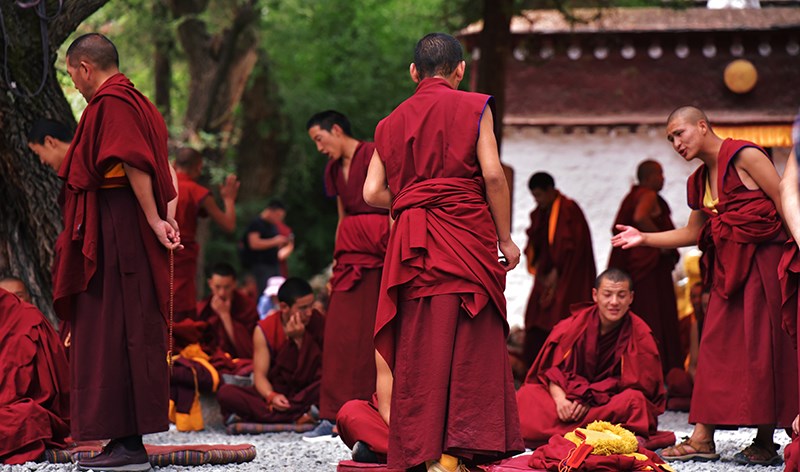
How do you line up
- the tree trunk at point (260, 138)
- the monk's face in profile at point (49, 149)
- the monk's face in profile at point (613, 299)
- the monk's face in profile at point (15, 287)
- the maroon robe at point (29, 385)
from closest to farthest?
the maroon robe at point (29, 385) < the monk's face in profile at point (49, 149) < the monk's face in profile at point (613, 299) < the monk's face in profile at point (15, 287) < the tree trunk at point (260, 138)

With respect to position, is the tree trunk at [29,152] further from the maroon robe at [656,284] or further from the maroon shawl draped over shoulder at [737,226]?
the maroon robe at [656,284]

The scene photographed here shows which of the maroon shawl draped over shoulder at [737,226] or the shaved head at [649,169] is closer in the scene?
the maroon shawl draped over shoulder at [737,226]

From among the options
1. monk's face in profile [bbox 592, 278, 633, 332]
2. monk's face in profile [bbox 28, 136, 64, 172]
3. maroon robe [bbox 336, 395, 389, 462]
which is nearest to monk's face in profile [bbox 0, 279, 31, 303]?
monk's face in profile [bbox 28, 136, 64, 172]

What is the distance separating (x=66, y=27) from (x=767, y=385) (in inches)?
177

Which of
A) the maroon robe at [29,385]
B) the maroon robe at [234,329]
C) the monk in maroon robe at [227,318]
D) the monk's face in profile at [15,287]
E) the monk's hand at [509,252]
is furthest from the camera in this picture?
the monk in maroon robe at [227,318]

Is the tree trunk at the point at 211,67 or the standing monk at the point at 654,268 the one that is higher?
the tree trunk at the point at 211,67

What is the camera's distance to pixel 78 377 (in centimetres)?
528

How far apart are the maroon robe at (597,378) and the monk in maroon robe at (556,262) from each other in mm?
3183

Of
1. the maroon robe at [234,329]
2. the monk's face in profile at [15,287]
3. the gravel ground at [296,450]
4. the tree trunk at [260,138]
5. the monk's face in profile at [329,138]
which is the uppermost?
the tree trunk at [260,138]

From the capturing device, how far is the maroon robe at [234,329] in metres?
8.52

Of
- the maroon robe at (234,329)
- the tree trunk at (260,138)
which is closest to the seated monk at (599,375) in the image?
the maroon robe at (234,329)

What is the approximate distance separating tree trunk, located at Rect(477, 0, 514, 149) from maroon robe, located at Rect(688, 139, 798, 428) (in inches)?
166

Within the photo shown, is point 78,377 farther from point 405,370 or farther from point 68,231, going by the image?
point 405,370

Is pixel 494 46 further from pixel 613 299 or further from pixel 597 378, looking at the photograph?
pixel 597 378
